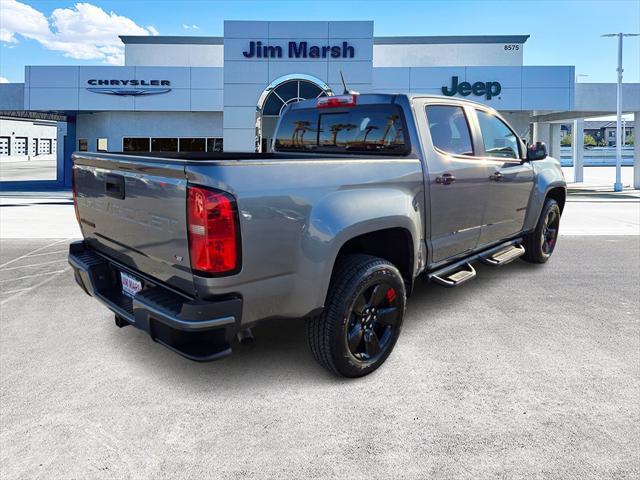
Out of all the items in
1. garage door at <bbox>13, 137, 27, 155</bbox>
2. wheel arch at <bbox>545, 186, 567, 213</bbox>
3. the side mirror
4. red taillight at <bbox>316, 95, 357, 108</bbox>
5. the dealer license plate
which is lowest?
the dealer license plate

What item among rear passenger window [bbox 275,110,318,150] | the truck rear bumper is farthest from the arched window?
the truck rear bumper

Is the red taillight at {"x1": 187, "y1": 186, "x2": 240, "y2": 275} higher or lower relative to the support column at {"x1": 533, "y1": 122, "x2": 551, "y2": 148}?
lower

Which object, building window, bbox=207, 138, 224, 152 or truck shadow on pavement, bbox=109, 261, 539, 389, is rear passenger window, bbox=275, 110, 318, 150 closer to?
truck shadow on pavement, bbox=109, 261, 539, 389

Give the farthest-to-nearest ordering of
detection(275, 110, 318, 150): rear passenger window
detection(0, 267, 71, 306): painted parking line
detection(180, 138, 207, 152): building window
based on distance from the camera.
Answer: detection(180, 138, 207, 152): building window
detection(0, 267, 71, 306): painted parking line
detection(275, 110, 318, 150): rear passenger window

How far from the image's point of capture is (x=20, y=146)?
68875 millimetres

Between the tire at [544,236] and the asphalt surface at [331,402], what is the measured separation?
5.84 ft

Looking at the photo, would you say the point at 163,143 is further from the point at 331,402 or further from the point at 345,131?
the point at 331,402

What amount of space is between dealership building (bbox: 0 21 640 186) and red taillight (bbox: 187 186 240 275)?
61.5ft

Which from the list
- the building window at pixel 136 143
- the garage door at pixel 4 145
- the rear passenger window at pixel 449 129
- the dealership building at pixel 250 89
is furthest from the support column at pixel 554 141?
the garage door at pixel 4 145

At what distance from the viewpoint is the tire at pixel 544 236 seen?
693cm

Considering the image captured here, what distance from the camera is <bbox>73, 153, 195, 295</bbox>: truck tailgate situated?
9.64 feet

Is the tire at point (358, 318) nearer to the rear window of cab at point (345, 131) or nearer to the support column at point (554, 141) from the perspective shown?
the rear window of cab at point (345, 131)

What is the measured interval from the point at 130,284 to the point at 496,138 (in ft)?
12.9

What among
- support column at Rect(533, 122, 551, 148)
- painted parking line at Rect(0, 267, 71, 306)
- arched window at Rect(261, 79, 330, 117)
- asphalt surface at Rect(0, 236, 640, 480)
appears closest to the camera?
asphalt surface at Rect(0, 236, 640, 480)
